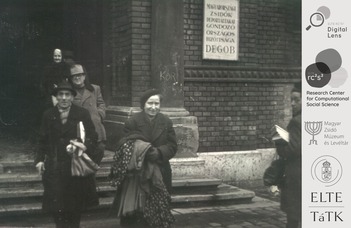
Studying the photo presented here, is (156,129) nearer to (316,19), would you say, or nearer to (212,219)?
(212,219)

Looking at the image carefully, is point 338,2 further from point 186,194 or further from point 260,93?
point 260,93

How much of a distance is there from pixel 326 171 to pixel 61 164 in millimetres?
2440

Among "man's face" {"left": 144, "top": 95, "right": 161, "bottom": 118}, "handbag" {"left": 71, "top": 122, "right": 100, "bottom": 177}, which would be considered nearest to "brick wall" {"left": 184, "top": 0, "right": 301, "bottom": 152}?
"man's face" {"left": 144, "top": 95, "right": 161, "bottom": 118}

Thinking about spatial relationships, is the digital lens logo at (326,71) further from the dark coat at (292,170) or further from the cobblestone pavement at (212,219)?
the cobblestone pavement at (212,219)

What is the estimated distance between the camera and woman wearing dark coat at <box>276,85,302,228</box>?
15.2 feet

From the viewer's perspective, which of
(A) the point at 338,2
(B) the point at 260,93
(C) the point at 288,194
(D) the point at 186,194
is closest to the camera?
(A) the point at 338,2

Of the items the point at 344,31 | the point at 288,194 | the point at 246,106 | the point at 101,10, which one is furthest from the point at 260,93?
the point at 344,31

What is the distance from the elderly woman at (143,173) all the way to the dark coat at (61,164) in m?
0.32

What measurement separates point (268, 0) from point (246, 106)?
1754mm

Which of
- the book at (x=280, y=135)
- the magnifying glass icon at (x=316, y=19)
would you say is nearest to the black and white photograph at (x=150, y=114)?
the book at (x=280, y=135)

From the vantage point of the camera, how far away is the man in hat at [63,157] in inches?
197

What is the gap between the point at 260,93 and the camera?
855 centimetres

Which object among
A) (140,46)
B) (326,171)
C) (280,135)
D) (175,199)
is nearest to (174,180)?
(175,199)

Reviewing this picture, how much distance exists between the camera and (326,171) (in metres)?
4.22
